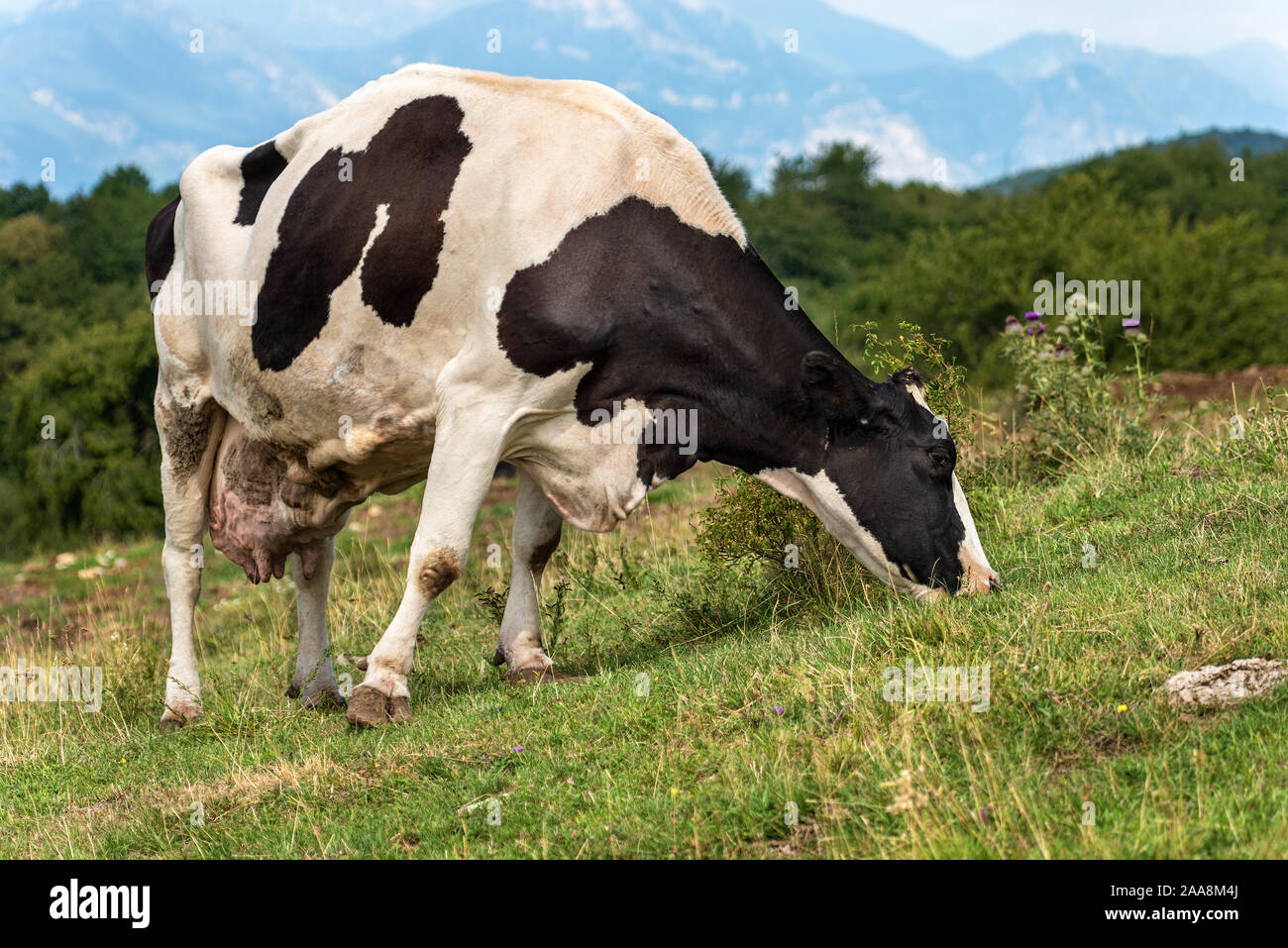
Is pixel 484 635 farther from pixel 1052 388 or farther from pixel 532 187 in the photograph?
pixel 1052 388

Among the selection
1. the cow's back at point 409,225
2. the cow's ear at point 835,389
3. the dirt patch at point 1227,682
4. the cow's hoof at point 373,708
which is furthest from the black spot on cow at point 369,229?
the dirt patch at point 1227,682

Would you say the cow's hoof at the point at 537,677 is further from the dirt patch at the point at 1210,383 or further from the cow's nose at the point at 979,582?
the dirt patch at the point at 1210,383

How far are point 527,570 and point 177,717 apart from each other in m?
2.02

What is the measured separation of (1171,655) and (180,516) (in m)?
5.32

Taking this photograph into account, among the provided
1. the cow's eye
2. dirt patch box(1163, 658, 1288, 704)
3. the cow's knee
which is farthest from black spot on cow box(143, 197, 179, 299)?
dirt patch box(1163, 658, 1288, 704)

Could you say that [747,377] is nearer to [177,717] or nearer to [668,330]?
[668,330]

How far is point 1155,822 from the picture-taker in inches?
136

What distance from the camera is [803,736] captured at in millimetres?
4426

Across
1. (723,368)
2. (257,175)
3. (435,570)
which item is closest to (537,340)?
(723,368)

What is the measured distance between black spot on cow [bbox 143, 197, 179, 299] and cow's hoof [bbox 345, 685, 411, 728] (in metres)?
2.93

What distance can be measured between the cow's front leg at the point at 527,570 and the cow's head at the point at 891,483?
4.87ft

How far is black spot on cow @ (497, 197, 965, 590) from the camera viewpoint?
18.3ft

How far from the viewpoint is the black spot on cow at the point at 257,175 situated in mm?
6699

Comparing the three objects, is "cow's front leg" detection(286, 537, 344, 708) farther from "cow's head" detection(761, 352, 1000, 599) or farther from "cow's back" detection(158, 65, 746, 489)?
"cow's head" detection(761, 352, 1000, 599)
